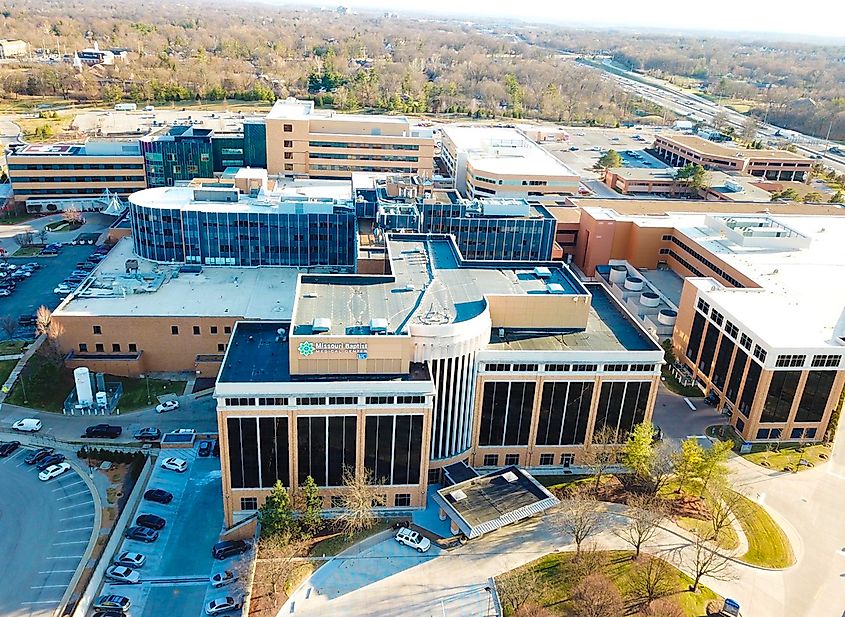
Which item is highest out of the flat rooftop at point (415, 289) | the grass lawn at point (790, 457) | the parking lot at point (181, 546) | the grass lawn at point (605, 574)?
the flat rooftop at point (415, 289)

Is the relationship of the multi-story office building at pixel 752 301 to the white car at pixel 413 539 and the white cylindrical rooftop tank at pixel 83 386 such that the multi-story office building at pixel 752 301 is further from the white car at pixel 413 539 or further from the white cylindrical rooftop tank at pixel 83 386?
the white cylindrical rooftop tank at pixel 83 386

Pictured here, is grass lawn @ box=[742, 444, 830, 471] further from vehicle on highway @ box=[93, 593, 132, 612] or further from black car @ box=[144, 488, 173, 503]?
vehicle on highway @ box=[93, 593, 132, 612]

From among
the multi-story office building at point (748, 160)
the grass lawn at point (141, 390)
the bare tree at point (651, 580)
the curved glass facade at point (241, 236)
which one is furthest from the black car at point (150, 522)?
the multi-story office building at point (748, 160)

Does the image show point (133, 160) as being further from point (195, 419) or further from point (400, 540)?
point (400, 540)

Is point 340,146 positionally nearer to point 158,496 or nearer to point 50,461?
point 50,461

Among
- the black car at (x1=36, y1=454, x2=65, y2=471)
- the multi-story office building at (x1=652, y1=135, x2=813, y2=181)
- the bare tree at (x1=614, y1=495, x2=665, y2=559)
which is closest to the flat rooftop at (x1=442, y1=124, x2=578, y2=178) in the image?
the multi-story office building at (x1=652, y1=135, x2=813, y2=181)

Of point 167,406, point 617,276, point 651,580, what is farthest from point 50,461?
point 617,276
